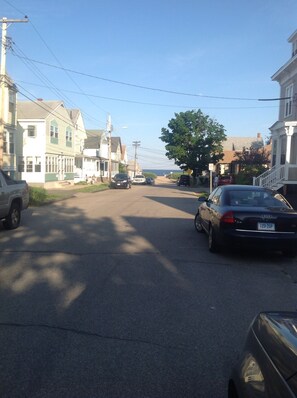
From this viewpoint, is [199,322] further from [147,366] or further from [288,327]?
[288,327]

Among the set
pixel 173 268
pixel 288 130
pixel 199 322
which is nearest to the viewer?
pixel 199 322

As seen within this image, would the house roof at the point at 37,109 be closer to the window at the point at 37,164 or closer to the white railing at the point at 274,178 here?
the window at the point at 37,164

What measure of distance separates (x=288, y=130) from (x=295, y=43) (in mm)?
7548

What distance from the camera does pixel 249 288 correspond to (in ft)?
21.1

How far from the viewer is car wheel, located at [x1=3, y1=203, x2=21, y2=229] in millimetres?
12297

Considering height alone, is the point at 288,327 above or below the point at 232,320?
above

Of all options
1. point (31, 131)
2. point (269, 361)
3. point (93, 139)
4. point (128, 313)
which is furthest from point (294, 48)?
point (93, 139)

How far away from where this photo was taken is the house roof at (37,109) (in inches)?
1548

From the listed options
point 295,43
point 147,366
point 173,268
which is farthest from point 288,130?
point 147,366

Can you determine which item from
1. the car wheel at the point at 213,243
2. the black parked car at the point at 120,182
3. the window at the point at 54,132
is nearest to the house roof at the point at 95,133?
the black parked car at the point at 120,182

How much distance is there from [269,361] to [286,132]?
2264 cm

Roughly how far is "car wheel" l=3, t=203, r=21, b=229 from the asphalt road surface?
87.1 inches

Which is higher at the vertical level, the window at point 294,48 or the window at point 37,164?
the window at point 294,48

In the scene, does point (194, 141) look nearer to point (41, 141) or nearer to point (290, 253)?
point (41, 141)
